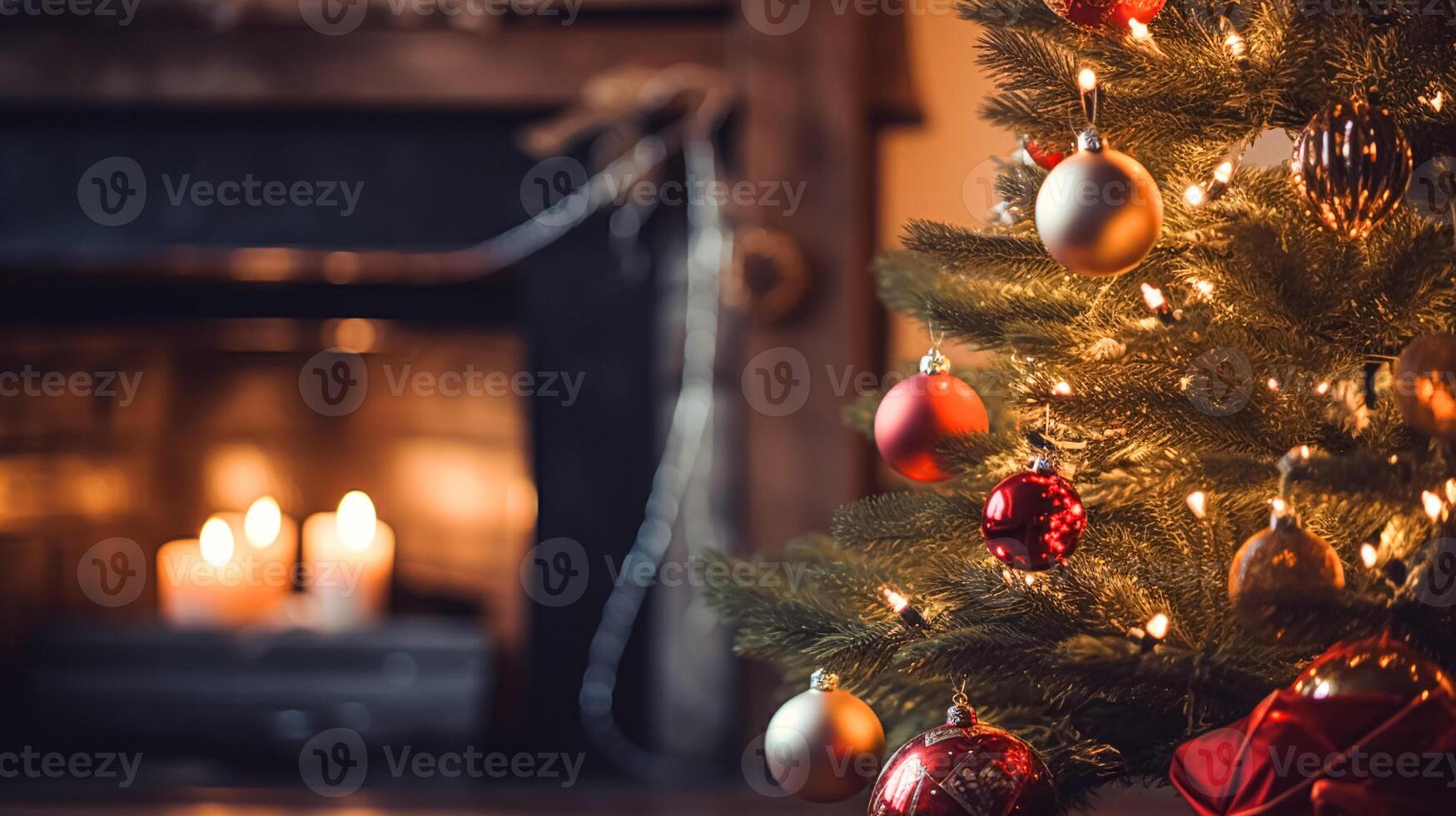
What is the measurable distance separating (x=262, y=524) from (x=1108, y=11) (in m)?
1.42

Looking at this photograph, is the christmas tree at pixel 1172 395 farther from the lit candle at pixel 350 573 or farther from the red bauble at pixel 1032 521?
the lit candle at pixel 350 573

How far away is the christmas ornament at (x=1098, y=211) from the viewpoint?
1.84 ft

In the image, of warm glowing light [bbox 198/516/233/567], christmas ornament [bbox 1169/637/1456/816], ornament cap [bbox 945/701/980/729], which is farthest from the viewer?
warm glowing light [bbox 198/516/233/567]

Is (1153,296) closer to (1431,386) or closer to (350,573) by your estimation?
(1431,386)

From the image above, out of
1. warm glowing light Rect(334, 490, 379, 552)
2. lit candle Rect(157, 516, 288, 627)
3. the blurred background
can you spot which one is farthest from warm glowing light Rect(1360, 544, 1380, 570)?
lit candle Rect(157, 516, 288, 627)

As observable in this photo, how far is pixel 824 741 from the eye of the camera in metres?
0.64

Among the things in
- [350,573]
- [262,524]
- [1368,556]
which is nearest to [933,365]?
[1368,556]

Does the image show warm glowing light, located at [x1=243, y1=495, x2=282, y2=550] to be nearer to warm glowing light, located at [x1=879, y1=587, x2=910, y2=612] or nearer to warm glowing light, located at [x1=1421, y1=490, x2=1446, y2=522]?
warm glowing light, located at [x1=879, y1=587, x2=910, y2=612]

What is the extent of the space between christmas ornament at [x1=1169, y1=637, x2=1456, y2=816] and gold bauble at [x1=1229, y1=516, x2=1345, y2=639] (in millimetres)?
33

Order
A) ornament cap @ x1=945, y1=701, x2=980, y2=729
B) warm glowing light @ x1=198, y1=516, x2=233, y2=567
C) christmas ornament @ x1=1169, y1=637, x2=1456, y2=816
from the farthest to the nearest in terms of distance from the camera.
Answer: warm glowing light @ x1=198, y1=516, x2=233, y2=567
ornament cap @ x1=945, y1=701, x2=980, y2=729
christmas ornament @ x1=1169, y1=637, x2=1456, y2=816

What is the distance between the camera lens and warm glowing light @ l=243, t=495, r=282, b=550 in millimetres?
1616

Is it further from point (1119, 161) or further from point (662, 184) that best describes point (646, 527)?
point (1119, 161)

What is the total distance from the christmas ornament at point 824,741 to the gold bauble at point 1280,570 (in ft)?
0.75

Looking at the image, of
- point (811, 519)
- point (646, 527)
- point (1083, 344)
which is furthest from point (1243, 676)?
point (646, 527)
